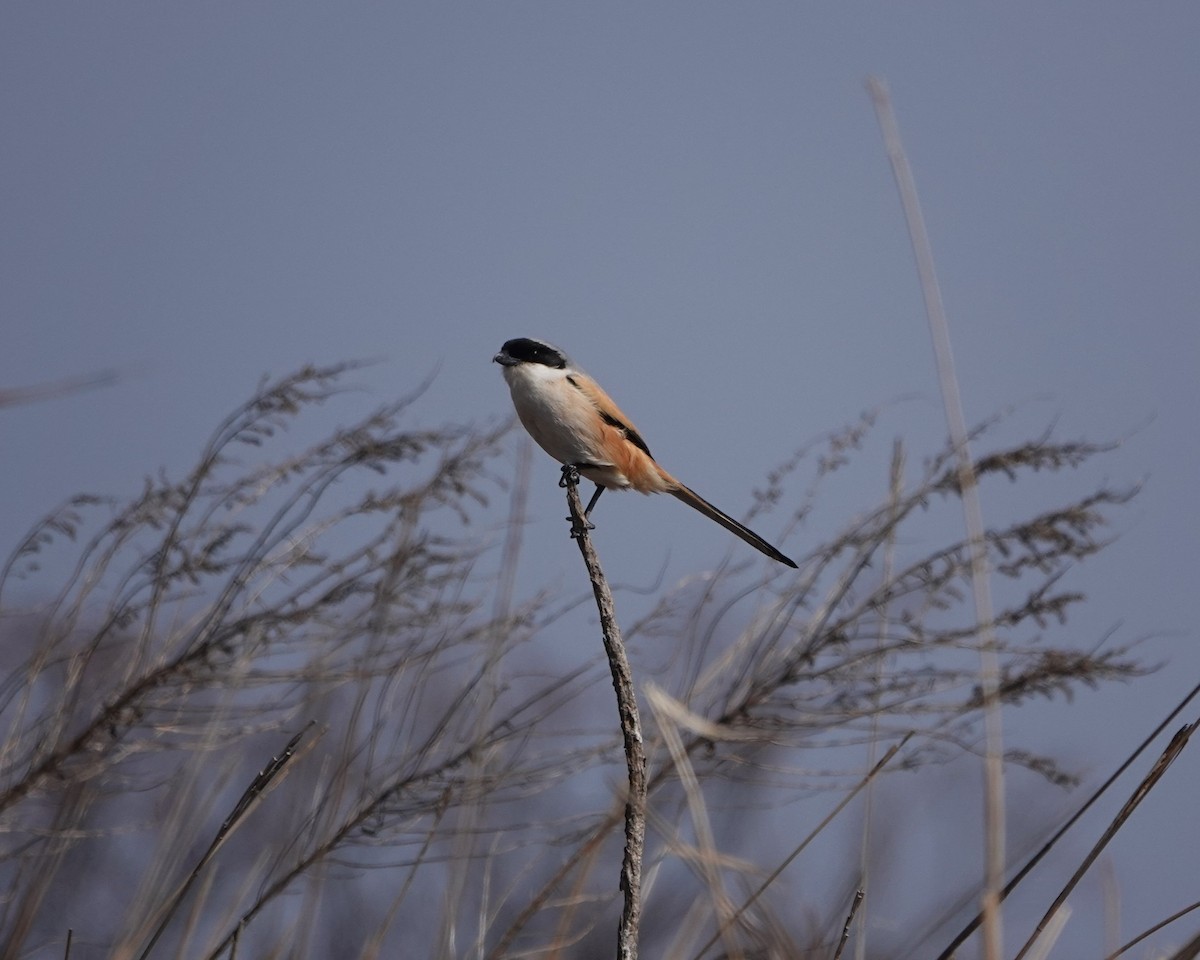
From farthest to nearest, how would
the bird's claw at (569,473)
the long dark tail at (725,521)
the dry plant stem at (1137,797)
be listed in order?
the bird's claw at (569,473) < the long dark tail at (725,521) < the dry plant stem at (1137,797)

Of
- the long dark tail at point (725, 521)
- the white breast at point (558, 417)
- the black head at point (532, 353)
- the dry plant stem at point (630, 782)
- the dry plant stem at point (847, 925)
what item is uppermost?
the black head at point (532, 353)

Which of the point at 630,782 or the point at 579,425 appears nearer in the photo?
the point at 630,782

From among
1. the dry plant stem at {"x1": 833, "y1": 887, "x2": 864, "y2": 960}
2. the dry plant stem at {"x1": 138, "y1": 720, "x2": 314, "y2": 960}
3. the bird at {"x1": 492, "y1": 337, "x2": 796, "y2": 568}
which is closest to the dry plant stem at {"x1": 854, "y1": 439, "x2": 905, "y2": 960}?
the dry plant stem at {"x1": 833, "y1": 887, "x2": 864, "y2": 960}

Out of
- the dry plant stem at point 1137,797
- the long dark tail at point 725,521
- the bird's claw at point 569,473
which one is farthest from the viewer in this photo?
the bird's claw at point 569,473

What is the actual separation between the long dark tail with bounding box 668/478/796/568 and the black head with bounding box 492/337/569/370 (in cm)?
59

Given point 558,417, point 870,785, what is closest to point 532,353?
point 558,417

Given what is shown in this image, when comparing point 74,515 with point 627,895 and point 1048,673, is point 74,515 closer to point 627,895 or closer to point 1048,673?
point 627,895

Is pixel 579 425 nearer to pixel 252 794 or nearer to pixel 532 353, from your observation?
pixel 532 353

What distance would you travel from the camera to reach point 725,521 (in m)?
3.54

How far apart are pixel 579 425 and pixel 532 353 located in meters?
0.43

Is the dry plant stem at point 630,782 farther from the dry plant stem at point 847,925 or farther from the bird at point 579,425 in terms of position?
the bird at point 579,425

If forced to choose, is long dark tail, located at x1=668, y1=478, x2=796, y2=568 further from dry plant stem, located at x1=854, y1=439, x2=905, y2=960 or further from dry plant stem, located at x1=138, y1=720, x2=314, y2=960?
dry plant stem, located at x1=138, y1=720, x2=314, y2=960

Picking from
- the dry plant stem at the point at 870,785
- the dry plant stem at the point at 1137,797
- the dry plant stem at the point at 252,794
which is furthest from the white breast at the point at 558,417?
the dry plant stem at the point at 1137,797

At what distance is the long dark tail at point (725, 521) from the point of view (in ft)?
10.2
